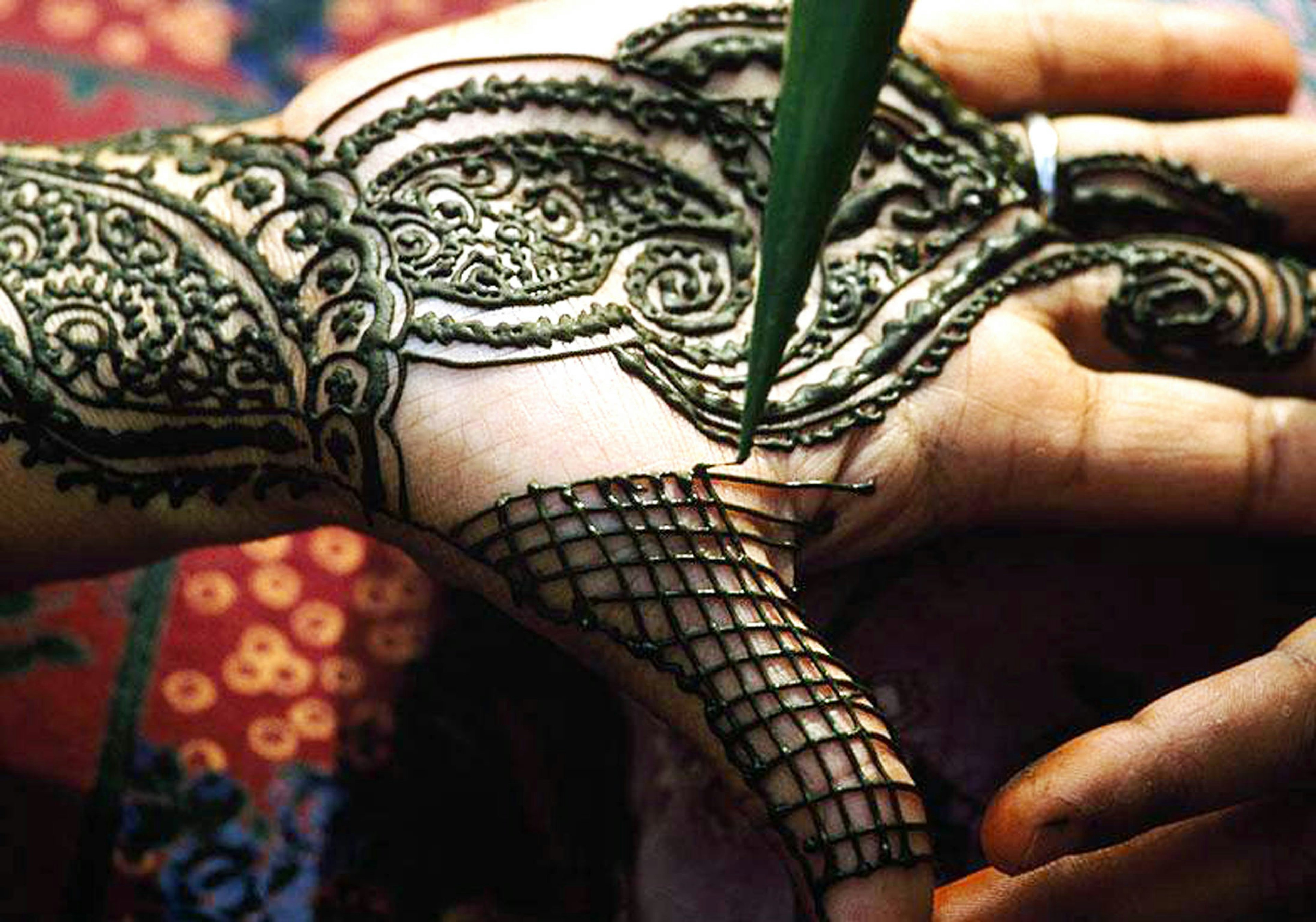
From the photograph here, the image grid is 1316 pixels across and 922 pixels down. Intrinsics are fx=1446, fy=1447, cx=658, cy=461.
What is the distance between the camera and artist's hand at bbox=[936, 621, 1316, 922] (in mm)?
669

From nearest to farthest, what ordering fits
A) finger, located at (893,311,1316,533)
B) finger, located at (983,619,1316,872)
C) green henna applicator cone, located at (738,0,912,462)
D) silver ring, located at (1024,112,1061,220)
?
green henna applicator cone, located at (738,0,912,462)
finger, located at (983,619,1316,872)
finger, located at (893,311,1316,533)
silver ring, located at (1024,112,1061,220)

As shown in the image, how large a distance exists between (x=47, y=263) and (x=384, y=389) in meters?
0.23

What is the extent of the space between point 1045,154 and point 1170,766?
40cm

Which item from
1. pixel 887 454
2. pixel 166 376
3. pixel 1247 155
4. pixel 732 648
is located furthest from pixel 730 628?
pixel 1247 155

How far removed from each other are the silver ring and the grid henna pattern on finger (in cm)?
30

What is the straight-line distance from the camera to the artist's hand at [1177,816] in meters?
0.67

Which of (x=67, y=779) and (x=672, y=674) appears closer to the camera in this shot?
(x=672, y=674)

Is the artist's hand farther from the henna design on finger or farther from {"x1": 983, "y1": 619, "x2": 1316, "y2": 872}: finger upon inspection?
the henna design on finger

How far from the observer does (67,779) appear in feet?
3.08

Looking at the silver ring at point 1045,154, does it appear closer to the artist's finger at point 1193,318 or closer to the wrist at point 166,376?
the artist's finger at point 1193,318

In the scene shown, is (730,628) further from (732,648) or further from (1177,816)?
(1177,816)

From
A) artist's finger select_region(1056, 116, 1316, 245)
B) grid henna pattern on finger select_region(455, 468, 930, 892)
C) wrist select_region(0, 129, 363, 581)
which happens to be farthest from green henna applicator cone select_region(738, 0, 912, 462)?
artist's finger select_region(1056, 116, 1316, 245)

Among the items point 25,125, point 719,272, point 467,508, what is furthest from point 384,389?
point 25,125

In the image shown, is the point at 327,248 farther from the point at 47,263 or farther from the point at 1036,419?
the point at 1036,419
